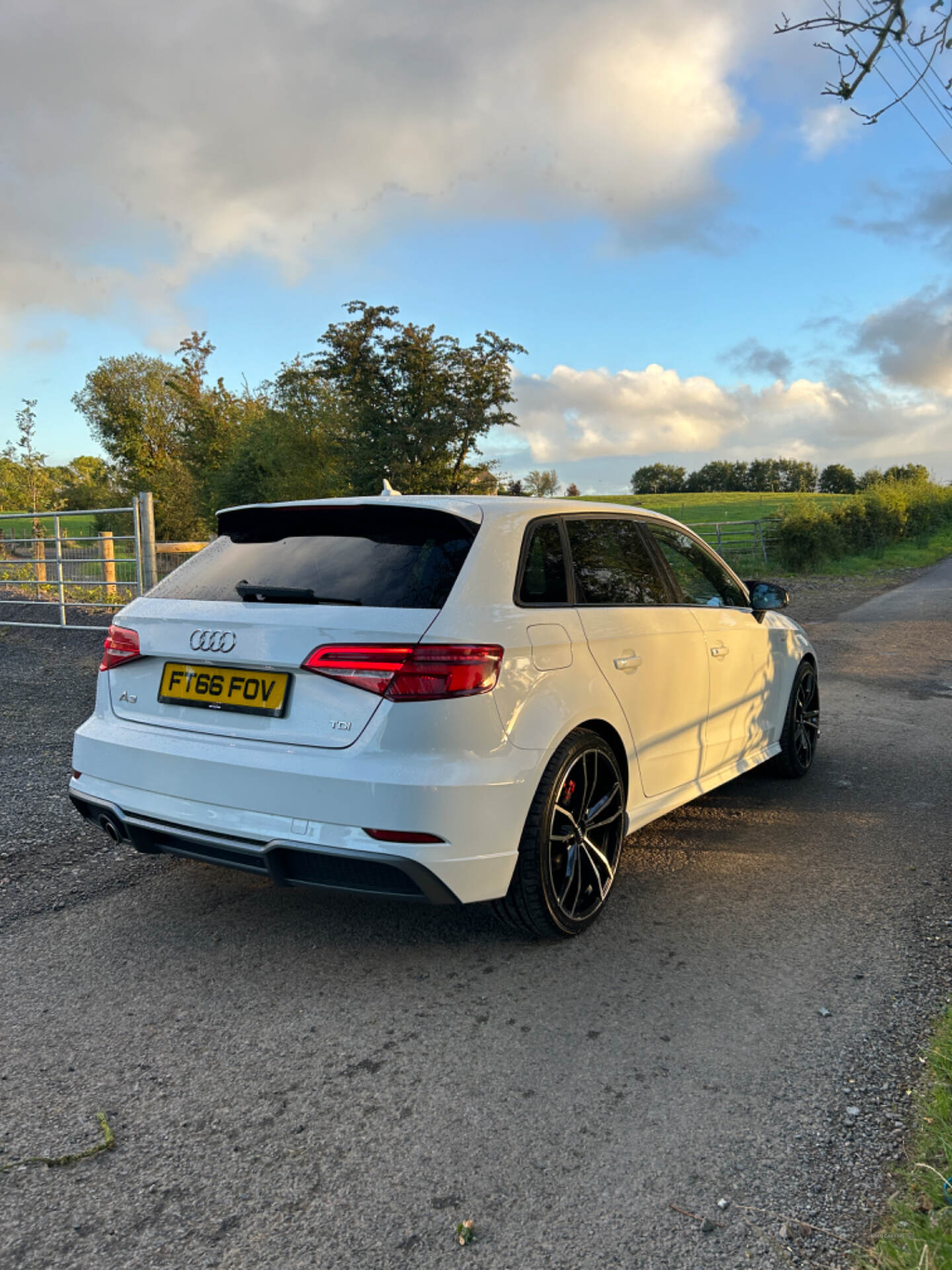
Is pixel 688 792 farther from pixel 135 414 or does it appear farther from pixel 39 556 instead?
pixel 135 414

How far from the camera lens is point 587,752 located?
3309 mm

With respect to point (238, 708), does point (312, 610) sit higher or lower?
higher

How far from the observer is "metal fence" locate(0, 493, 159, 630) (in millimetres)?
11062

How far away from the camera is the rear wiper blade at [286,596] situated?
296 cm

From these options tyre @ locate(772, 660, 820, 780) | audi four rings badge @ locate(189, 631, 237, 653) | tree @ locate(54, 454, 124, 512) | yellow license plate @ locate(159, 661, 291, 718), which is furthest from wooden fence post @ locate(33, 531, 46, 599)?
tree @ locate(54, 454, 124, 512)

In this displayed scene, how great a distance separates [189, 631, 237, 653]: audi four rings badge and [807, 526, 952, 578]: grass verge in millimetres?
24379

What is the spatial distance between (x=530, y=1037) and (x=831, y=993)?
1043 mm

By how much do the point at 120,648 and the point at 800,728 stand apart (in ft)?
13.8

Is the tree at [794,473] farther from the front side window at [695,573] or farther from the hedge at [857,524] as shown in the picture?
the front side window at [695,573]

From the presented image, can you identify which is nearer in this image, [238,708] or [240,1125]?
[240,1125]

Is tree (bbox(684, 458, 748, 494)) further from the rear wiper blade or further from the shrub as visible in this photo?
the rear wiper blade

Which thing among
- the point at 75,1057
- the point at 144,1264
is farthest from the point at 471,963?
the point at 144,1264

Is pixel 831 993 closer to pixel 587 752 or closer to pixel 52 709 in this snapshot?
pixel 587 752

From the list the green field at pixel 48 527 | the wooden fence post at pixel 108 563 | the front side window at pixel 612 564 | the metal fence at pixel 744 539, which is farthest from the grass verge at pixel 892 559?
the front side window at pixel 612 564
